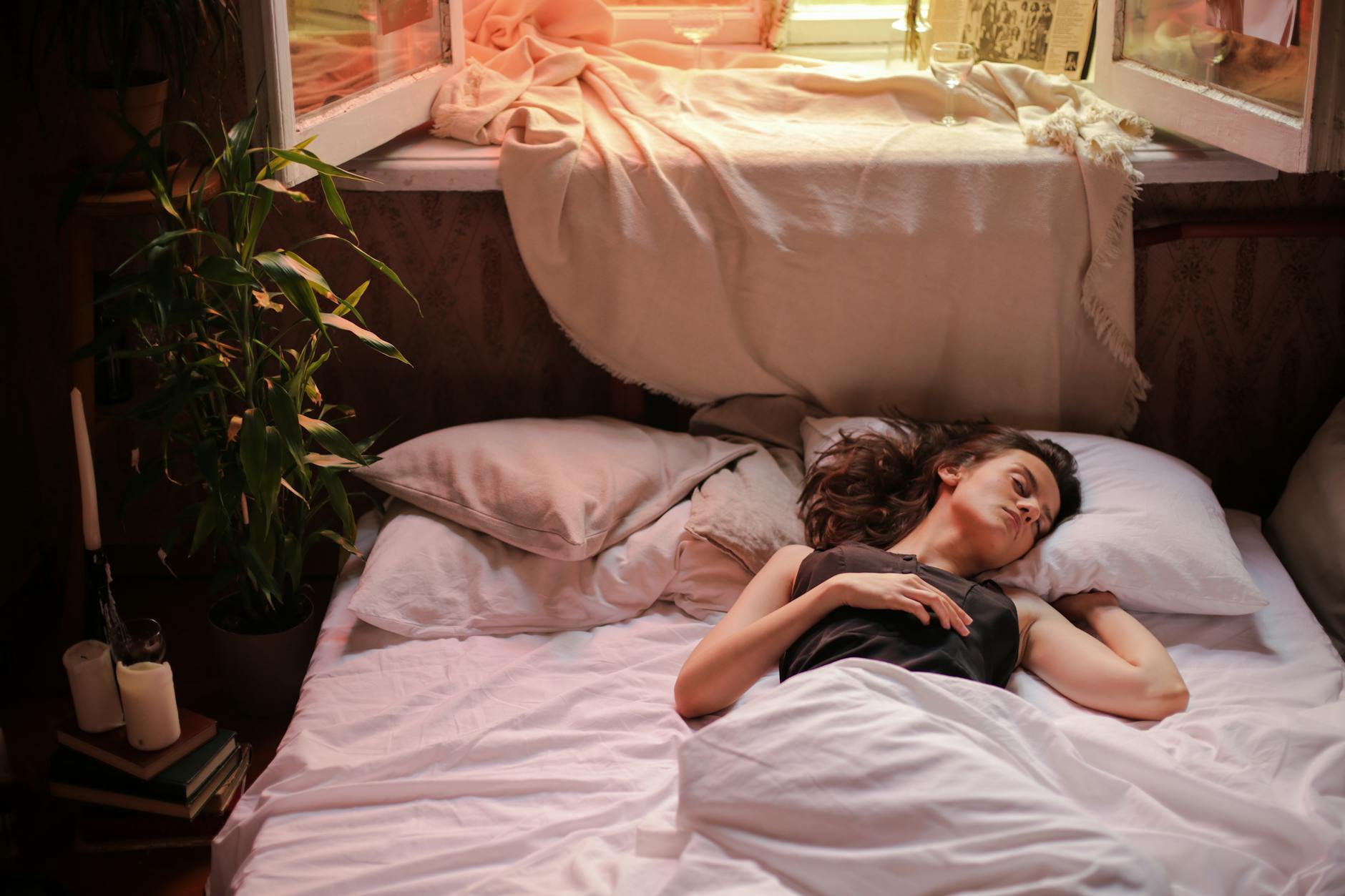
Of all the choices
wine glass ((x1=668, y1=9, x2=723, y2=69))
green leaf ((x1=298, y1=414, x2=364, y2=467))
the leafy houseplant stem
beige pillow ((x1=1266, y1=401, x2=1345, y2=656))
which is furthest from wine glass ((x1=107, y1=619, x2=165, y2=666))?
beige pillow ((x1=1266, y1=401, x2=1345, y2=656))

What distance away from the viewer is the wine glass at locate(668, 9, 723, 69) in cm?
243

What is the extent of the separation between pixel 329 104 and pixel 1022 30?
1467 millimetres

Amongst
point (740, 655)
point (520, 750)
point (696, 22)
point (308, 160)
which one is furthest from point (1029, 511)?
point (696, 22)

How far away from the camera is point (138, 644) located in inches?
60.7

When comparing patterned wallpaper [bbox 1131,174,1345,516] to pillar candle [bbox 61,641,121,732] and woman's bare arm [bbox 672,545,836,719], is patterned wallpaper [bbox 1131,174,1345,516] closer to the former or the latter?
woman's bare arm [bbox 672,545,836,719]

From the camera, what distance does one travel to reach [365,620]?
172cm

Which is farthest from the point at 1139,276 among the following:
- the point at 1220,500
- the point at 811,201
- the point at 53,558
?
the point at 53,558

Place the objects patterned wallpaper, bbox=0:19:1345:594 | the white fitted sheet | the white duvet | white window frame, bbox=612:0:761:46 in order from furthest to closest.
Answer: white window frame, bbox=612:0:761:46
patterned wallpaper, bbox=0:19:1345:594
the white fitted sheet
the white duvet

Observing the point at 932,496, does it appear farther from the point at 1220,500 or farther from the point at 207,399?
the point at 207,399

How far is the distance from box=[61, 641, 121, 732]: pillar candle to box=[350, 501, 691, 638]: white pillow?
332 millimetres

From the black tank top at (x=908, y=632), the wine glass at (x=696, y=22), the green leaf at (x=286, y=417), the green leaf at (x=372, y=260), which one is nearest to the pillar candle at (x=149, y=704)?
the green leaf at (x=286, y=417)

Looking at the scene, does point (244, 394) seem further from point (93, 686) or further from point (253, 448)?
point (93, 686)

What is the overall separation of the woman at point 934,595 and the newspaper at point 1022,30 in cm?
102

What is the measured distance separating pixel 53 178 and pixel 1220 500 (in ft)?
7.21
